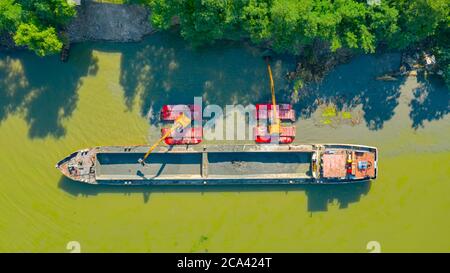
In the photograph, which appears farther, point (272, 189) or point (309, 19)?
point (272, 189)

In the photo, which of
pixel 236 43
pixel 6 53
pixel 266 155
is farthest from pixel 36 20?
pixel 266 155

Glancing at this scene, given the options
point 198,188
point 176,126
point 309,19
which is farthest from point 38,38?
point 309,19

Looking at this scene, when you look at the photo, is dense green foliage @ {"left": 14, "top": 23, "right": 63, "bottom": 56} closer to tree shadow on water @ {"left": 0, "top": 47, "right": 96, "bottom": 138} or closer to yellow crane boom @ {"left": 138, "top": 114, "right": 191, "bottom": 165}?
tree shadow on water @ {"left": 0, "top": 47, "right": 96, "bottom": 138}

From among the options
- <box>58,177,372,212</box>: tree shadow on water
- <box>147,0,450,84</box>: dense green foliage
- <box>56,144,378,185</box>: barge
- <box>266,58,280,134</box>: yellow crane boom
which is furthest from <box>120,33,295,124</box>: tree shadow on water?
<box>58,177,372,212</box>: tree shadow on water

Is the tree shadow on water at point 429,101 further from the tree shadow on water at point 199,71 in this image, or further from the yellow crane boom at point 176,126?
the yellow crane boom at point 176,126

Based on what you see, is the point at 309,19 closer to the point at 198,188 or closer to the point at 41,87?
the point at 198,188

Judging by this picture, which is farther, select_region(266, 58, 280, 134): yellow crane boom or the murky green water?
the murky green water

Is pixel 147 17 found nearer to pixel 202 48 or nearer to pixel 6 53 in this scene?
pixel 202 48
